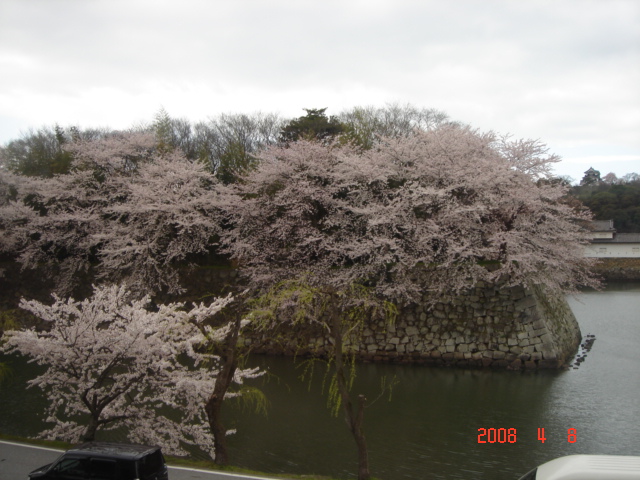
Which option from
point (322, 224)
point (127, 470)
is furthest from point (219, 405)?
point (322, 224)

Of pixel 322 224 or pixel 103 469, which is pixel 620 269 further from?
pixel 103 469

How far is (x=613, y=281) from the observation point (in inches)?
1610

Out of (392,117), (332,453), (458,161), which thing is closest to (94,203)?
(458,161)

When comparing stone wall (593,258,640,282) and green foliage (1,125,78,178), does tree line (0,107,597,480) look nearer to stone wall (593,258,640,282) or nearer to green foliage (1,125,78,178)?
green foliage (1,125,78,178)

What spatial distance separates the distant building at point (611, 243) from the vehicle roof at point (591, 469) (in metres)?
41.6

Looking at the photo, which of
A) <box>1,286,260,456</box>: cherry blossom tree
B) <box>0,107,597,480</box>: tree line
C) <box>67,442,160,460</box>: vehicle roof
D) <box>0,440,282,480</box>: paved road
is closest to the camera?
<box>67,442,160,460</box>: vehicle roof

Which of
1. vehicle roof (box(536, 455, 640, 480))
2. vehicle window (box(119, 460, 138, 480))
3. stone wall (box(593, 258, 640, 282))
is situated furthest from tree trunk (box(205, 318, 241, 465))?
stone wall (box(593, 258, 640, 282))

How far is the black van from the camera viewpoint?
6.16m

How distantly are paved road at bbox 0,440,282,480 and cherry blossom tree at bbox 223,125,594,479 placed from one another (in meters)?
7.95

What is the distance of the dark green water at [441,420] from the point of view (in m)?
8.94

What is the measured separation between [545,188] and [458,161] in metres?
3.01

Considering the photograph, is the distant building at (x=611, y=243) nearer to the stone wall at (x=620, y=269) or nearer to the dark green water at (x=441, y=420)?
the stone wall at (x=620, y=269)

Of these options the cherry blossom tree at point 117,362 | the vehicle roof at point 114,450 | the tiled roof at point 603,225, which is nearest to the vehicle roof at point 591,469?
the vehicle roof at point 114,450

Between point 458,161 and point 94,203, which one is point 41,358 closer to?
point 458,161
